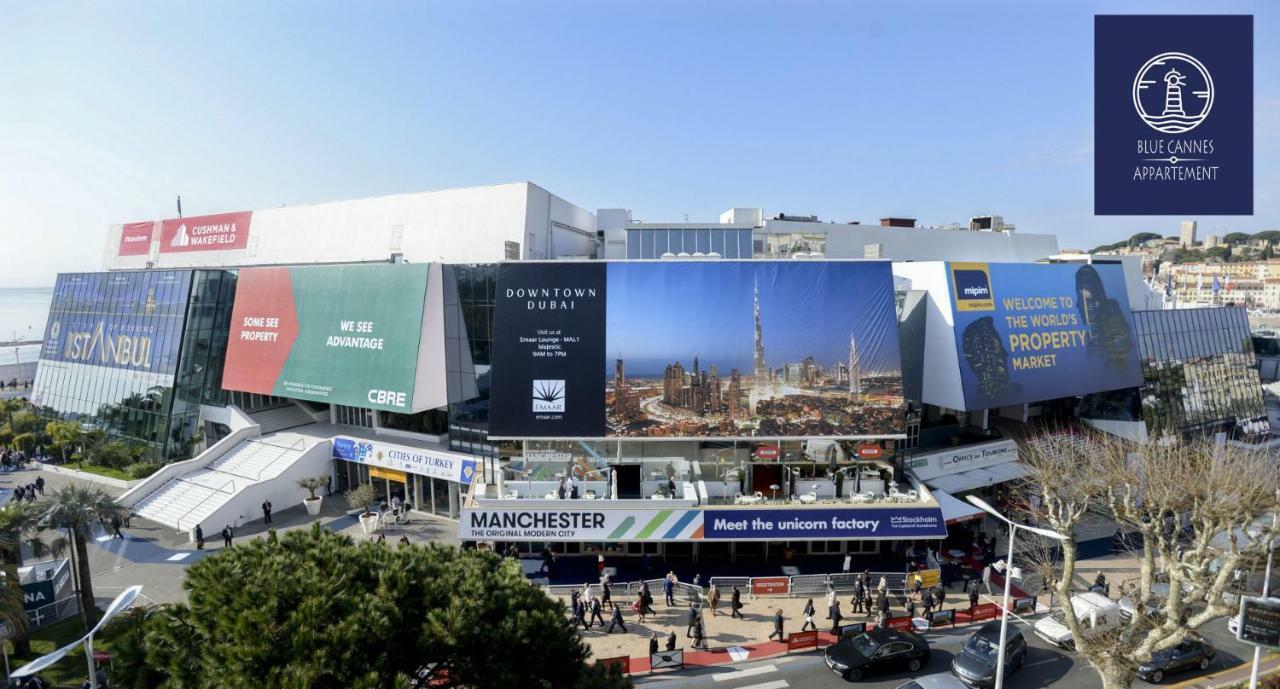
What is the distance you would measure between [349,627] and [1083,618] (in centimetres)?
2278

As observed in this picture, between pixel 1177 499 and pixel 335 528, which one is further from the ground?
pixel 1177 499

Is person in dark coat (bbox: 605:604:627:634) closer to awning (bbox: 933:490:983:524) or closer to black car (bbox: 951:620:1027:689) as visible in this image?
black car (bbox: 951:620:1027:689)

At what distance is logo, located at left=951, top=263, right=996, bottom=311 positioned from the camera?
32.1m

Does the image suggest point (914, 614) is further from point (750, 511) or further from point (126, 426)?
point (126, 426)

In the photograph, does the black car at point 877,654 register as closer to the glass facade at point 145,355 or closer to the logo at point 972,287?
the logo at point 972,287

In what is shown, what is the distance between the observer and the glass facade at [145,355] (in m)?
39.8

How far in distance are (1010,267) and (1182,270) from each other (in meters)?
170

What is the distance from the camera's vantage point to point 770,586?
2488 cm

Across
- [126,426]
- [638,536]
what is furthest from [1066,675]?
[126,426]

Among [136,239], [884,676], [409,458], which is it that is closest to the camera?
[884,676]

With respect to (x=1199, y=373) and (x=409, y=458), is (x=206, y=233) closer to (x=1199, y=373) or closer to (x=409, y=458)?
(x=409, y=458)

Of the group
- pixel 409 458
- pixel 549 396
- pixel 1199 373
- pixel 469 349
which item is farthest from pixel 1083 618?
pixel 1199 373

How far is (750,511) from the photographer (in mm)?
26391

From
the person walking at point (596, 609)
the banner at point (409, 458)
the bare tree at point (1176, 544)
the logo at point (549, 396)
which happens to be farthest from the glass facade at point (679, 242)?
the bare tree at point (1176, 544)
